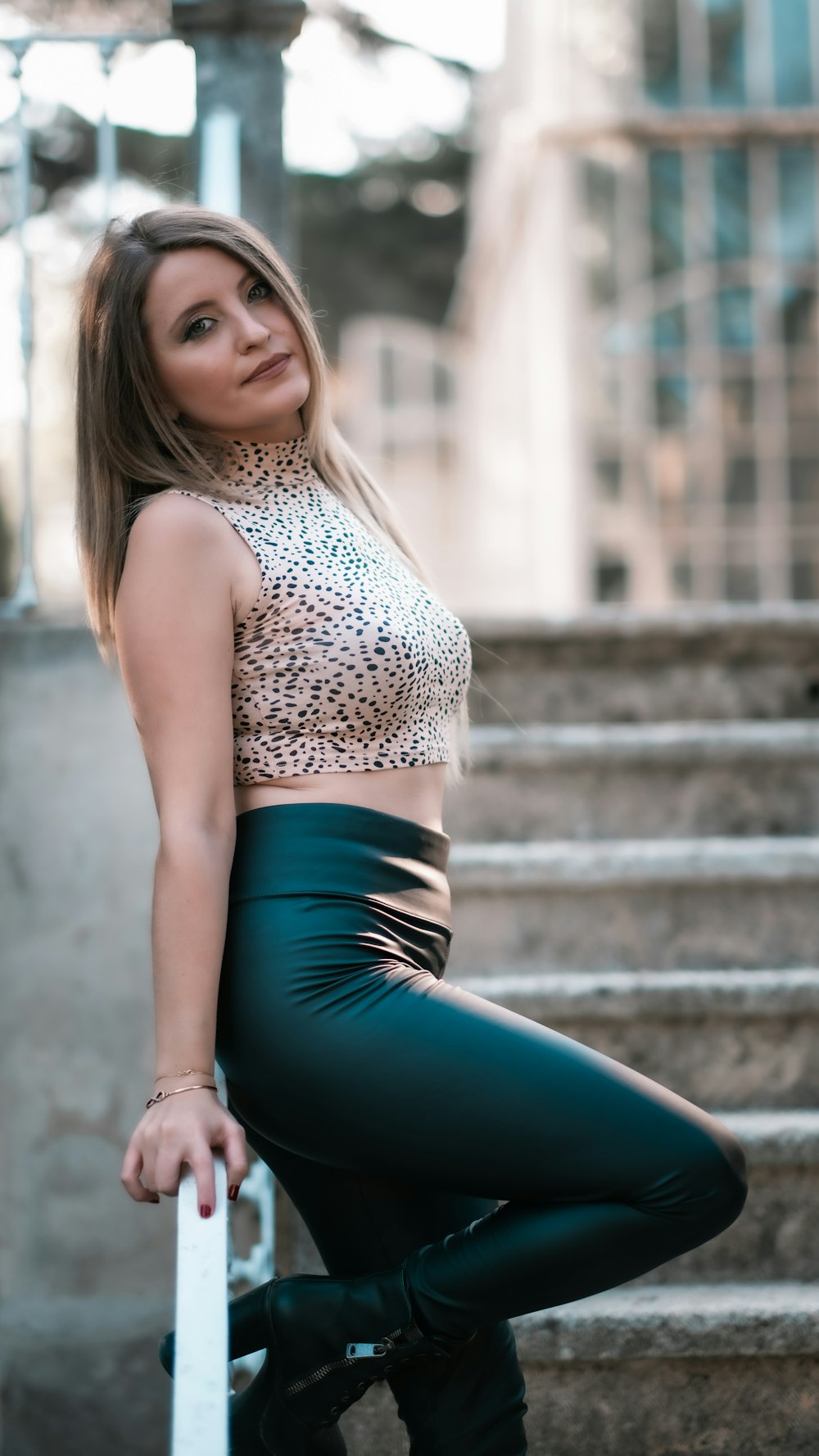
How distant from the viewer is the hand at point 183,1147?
1.23 meters

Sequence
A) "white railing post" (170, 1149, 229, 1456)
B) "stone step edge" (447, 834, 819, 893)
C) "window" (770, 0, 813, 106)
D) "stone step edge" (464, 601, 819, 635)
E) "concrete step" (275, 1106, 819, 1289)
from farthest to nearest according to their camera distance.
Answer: "window" (770, 0, 813, 106) → "stone step edge" (464, 601, 819, 635) → "stone step edge" (447, 834, 819, 893) → "concrete step" (275, 1106, 819, 1289) → "white railing post" (170, 1149, 229, 1456)

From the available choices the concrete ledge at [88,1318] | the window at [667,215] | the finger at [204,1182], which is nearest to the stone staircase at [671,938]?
the concrete ledge at [88,1318]

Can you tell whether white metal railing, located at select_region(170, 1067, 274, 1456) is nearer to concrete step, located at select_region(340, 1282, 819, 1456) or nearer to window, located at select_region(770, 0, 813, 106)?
concrete step, located at select_region(340, 1282, 819, 1456)

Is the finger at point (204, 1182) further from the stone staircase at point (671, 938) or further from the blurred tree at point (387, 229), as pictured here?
the blurred tree at point (387, 229)

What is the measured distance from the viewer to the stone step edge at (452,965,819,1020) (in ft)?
6.94

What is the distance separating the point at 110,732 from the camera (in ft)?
7.23

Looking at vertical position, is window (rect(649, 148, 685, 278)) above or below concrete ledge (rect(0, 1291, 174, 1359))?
above

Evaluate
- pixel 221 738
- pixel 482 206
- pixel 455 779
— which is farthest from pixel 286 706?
pixel 482 206

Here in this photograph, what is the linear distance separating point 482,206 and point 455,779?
8179 millimetres

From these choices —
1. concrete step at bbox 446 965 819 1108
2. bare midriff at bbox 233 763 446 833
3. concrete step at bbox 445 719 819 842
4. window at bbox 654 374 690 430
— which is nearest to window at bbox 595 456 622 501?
window at bbox 654 374 690 430

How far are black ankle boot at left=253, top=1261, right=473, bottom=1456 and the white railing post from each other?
0.63 feet

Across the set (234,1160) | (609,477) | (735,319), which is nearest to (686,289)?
(735,319)

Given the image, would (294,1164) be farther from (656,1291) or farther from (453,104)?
(453,104)

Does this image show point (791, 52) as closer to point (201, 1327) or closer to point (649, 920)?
point (649, 920)
